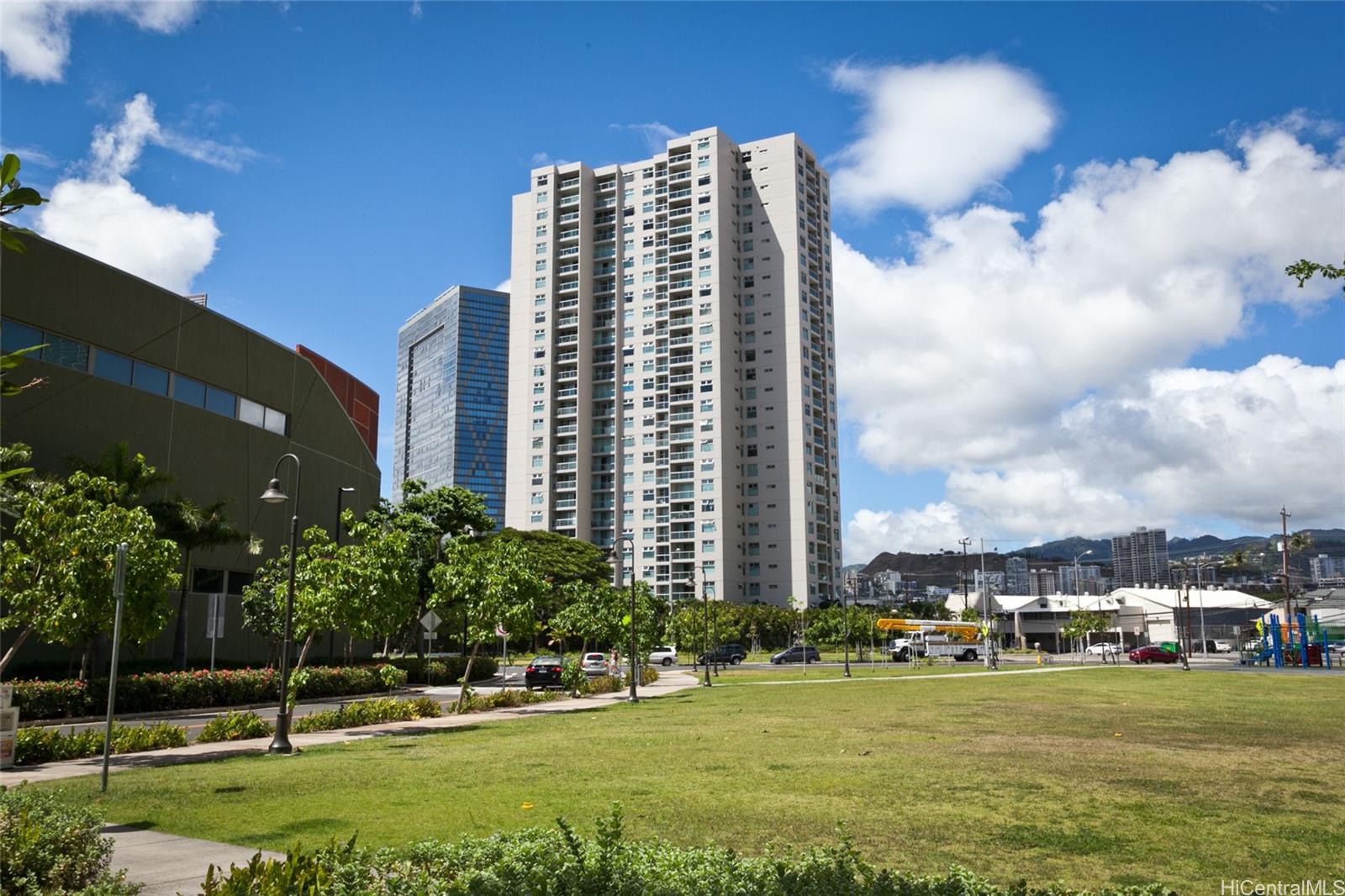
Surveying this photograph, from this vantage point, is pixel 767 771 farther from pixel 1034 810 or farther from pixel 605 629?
pixel 605 629

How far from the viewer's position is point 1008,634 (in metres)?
148

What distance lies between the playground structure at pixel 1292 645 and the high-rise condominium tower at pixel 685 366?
59078 mm

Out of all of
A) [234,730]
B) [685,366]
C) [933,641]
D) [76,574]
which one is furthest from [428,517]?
[685,366]

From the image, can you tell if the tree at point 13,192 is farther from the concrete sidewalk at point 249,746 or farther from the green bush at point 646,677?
the green bush at point 646,677

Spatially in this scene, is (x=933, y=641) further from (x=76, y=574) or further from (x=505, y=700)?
(x=76, y=574)

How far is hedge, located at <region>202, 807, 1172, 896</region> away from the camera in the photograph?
6066 millimetres

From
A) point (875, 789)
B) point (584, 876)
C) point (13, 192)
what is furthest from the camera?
point (875, 789)

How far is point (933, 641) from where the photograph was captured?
8856 centimetres

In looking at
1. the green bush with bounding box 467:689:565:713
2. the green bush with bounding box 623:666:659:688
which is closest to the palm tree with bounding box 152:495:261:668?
the green bush with bounding box 467:689:565:713

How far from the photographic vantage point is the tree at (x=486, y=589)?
31000 millimetres

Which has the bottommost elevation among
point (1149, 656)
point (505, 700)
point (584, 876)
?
point (1149, 656)

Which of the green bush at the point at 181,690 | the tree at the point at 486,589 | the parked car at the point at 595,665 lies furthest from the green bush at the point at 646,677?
the tree at the point at 486,589

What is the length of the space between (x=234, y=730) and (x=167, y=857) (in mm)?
14921

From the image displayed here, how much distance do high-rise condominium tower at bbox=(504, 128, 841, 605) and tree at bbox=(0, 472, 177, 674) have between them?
106638 mm
